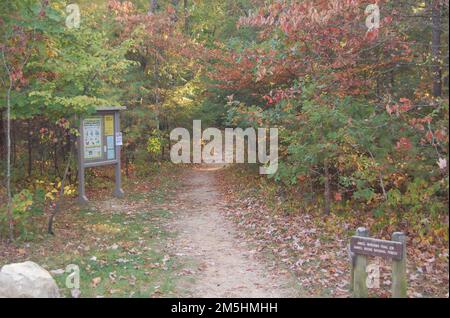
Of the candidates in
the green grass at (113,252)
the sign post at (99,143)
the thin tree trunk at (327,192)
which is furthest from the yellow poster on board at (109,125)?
the thin tree trunk at (327,192)

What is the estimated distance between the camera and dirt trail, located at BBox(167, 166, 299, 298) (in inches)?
255

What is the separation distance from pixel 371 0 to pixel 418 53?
1762 mm

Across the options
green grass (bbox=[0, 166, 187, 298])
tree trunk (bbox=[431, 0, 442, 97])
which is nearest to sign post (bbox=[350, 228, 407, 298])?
green grass (bbox=[0, 166, 187, 298])

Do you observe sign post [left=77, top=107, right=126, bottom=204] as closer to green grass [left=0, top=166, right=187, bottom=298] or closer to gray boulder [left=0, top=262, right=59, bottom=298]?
green grass [left=0, top=166, right=187, bottom=298]

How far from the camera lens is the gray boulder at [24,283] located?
5.62 m

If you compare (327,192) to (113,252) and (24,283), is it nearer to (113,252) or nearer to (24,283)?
(113,252)

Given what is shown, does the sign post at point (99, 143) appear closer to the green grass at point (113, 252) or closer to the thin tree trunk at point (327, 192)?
the green grass at point (113, 252)

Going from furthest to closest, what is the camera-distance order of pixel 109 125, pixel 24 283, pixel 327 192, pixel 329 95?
pixel 109 125
pixel 327 192
pixel 329 95
pixel 24 283

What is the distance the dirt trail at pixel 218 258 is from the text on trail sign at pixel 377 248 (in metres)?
1.10

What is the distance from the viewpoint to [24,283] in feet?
18.5

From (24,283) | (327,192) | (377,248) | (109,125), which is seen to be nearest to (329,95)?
(327,192)

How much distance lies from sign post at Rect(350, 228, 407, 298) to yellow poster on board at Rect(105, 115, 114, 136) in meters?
8.72

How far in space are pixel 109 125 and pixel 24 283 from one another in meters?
7.80

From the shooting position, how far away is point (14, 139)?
13742mm
